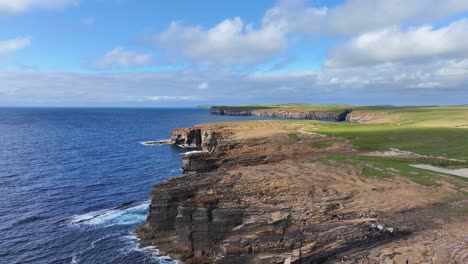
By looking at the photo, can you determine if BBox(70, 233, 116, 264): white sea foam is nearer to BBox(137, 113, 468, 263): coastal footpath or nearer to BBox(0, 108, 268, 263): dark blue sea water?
BBox(0, 108, 268, 263): dark blue sea water

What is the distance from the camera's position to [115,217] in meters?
41.7

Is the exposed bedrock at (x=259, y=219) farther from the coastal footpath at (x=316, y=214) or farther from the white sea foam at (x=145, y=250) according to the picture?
the white sea foam at (x=145, y=250)

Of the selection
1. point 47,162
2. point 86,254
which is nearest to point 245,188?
point 86,254

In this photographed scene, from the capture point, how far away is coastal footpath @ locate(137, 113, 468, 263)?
798 inches

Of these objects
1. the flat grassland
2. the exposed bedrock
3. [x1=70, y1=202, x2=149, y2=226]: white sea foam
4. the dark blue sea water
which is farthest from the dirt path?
[x1=70, y1=202, x2=149, y2=226]: white sea foam

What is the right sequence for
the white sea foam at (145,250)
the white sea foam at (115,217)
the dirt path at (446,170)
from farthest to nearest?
the white sea foam at (115,217) < the dirt path at (446,170) < the white sea foam at (145,250)

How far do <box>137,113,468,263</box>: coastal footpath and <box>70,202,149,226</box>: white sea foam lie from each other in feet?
13.2

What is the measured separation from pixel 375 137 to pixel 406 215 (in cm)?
3674

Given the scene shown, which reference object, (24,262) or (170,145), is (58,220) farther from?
(170,145)

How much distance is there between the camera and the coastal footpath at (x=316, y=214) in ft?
66.5

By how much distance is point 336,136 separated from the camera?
6025 centimetres

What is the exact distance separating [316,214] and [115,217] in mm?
27131

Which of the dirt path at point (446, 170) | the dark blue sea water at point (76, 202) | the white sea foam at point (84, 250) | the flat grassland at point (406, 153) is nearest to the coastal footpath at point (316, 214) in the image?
the flat grassland at point (406, 153)

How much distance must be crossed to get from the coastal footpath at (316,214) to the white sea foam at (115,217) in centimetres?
402
